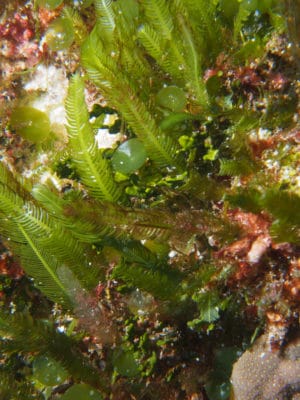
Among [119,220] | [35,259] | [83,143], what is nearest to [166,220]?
[119,220]

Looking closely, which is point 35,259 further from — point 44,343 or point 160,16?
point 160,16

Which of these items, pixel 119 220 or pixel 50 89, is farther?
pixel 50 89

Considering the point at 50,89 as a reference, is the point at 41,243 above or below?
below

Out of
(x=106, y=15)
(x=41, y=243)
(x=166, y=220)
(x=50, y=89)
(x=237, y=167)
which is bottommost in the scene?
(x=41, y=243)

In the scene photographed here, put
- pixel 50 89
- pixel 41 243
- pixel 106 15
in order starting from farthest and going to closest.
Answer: pixel 50 89, pixel 106 15, pixel 41 243

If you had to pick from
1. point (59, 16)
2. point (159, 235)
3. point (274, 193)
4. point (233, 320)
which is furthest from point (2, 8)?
point (233, 320)

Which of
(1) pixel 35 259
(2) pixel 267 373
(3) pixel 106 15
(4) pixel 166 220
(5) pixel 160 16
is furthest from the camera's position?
(3) pixel 106 15

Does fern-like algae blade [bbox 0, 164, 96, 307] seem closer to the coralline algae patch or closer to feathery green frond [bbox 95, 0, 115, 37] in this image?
the coralline algae patch

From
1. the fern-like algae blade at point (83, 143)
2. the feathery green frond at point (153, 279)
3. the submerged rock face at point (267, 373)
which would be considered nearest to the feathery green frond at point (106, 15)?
the fern-like algae blade at point (83, 143)

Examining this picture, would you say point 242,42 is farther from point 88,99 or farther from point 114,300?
point 114,300
